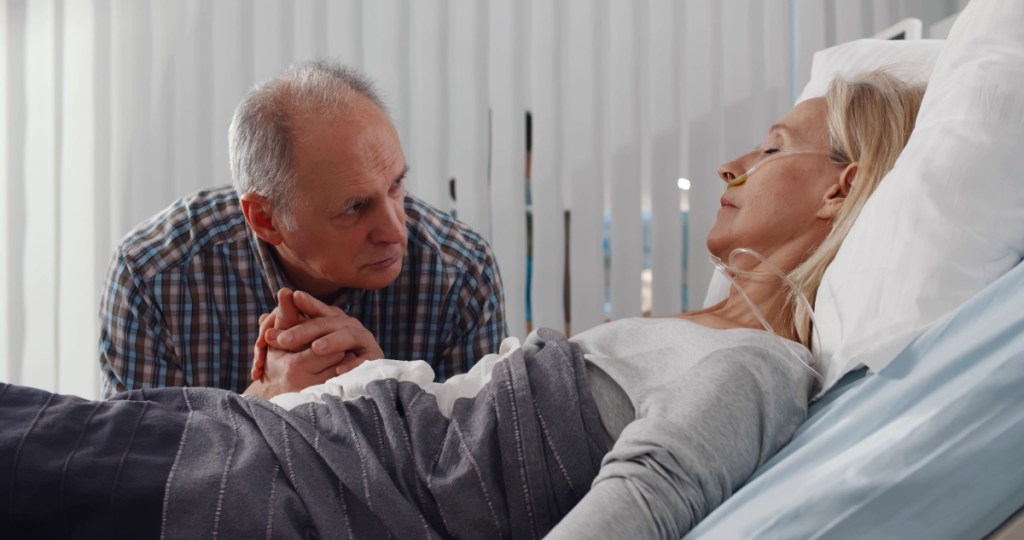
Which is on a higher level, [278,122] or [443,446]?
[278,122]

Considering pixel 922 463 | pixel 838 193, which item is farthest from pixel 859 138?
pixel 922 463

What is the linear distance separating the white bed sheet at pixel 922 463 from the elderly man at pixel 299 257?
0.96 m

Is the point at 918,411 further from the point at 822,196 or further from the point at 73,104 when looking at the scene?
the point at 73,104

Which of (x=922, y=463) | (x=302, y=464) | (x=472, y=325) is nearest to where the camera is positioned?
(x=922, y=463)

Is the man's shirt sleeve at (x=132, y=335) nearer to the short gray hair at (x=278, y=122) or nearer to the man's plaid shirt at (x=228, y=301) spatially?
the man's plaid shirt at (x=228, y=301)

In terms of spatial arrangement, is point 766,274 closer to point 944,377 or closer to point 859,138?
point 859,138

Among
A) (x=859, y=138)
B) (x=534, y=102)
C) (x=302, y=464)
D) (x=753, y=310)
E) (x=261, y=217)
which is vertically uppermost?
(x=534, y=102)

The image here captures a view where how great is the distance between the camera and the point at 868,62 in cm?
191

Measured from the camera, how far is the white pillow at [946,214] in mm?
1140

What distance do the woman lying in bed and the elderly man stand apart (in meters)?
0.57

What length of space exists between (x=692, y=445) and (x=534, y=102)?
2007 mm

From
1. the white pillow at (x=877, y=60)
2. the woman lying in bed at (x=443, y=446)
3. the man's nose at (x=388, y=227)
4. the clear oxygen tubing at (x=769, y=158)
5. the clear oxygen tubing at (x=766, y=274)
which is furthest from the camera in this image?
the man's nose at (x=388, y=227)

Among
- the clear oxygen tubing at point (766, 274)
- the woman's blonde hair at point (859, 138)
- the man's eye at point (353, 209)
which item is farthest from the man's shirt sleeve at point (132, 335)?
the woman's blonde hair at point (859, 138)

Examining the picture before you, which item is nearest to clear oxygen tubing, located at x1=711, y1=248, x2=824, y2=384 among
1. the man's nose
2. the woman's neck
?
the woman's neck
